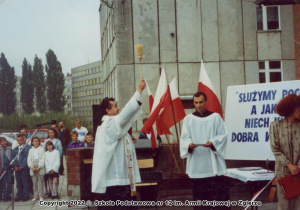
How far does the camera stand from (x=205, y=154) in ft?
21.5

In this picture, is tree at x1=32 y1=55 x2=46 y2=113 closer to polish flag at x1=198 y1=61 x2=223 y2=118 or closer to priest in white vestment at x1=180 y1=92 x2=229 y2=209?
polish flag at x1=198 y1=61 x2=223 y2=118

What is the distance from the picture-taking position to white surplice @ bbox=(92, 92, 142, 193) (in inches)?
219

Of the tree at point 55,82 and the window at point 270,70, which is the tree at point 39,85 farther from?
the window at point 270,70

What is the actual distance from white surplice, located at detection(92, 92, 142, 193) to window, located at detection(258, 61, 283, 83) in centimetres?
1708

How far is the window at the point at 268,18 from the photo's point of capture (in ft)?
71.5

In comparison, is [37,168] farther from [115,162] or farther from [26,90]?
[26,90]

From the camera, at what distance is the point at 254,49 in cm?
2161

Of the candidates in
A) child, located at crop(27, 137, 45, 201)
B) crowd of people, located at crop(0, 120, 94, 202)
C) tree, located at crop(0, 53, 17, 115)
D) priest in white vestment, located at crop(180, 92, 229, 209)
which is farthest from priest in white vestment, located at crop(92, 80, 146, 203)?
child, located at crop(27, 137, 45, 201)

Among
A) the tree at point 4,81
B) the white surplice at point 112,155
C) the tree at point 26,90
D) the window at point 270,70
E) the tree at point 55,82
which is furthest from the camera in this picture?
the tree at point 55,82

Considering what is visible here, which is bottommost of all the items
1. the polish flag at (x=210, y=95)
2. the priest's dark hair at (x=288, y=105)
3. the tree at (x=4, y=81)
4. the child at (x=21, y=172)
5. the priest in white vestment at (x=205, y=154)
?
the child at (x=21, y=172)

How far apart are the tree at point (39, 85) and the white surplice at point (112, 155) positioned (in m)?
41.9

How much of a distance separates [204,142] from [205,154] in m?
0.16

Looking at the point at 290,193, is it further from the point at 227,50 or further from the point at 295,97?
the point at 227,50

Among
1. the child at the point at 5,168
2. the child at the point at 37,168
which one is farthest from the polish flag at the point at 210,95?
the child at the point at 5,168
